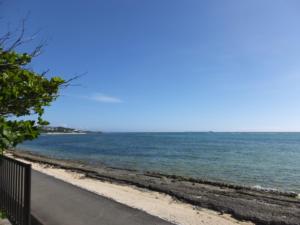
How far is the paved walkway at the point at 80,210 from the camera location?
799 cm

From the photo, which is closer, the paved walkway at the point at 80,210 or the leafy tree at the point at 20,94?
the leafy tree at the point at 20,94

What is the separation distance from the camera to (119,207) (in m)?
→ 9.37

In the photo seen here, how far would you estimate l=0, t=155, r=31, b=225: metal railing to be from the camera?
518 cm

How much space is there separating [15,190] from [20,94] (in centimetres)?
237

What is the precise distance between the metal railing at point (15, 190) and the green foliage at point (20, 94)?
1.20 m

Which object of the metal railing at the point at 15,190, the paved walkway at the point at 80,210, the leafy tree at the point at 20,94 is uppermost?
the leafy tree at the point at 20,94

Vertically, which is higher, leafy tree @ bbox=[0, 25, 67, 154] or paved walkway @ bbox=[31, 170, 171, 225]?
leafy tree @ bbox=[0, 25, 67, 154]

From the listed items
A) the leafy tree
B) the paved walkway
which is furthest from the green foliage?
the paved walkway

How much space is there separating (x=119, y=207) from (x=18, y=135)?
6490mm

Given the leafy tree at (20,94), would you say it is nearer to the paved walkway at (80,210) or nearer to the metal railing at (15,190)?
the metal railing at (15,190)

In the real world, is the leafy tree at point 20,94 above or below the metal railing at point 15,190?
above

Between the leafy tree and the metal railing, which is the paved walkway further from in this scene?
the leafy tree

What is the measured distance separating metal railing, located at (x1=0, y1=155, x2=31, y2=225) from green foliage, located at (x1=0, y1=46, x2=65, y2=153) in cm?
120

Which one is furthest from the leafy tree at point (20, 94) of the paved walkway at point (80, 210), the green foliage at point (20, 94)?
the paved walkway at point (80, 210)
